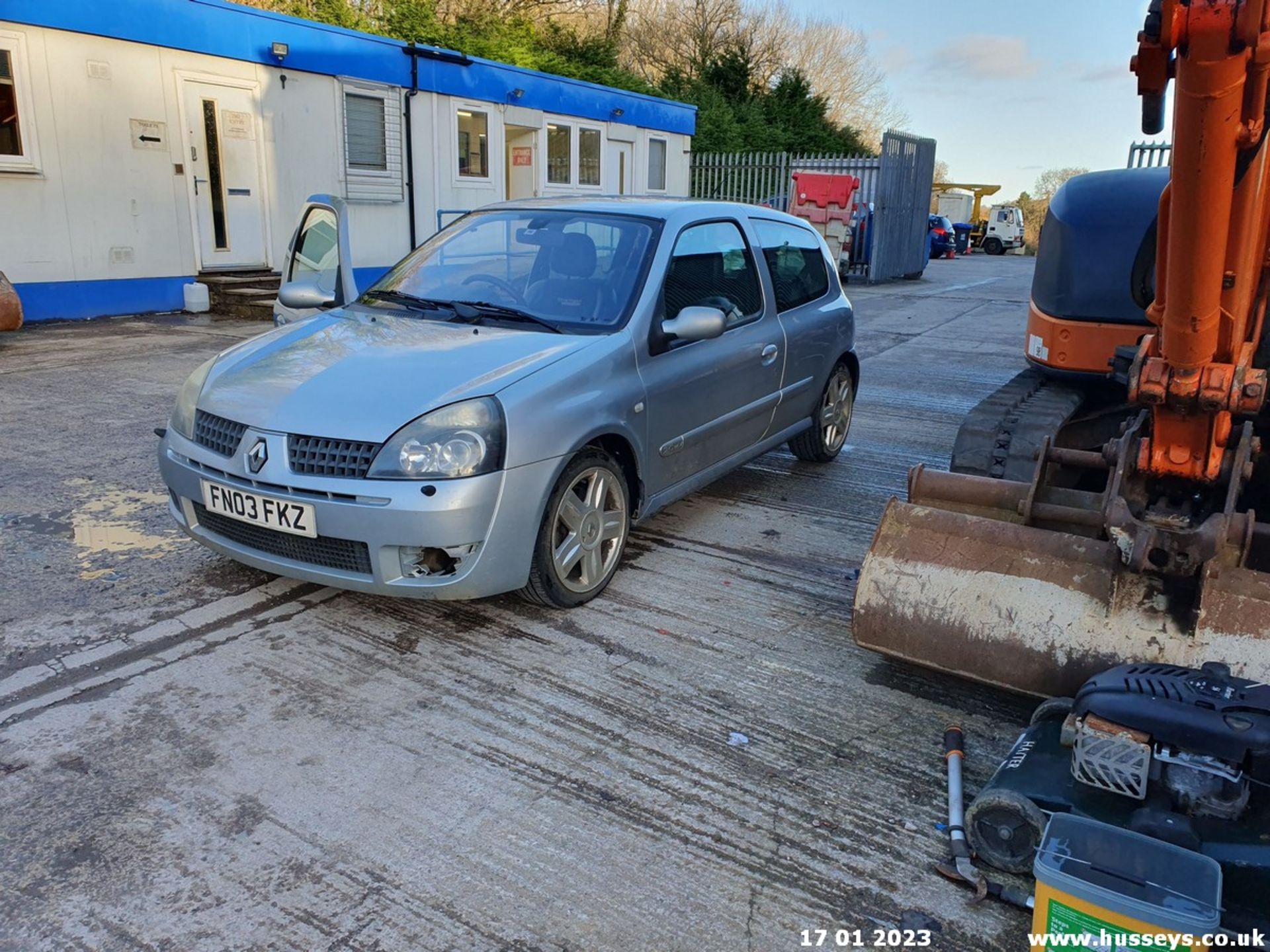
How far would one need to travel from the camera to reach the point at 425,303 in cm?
466

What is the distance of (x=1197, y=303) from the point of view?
8.34 ft

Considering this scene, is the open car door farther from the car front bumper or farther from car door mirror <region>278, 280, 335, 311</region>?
the car front bumper

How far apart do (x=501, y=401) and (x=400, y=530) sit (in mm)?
611

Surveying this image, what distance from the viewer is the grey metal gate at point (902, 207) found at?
20.8m

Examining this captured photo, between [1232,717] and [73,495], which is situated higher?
[1232,717]

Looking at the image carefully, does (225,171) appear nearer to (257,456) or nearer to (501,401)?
(257,456)

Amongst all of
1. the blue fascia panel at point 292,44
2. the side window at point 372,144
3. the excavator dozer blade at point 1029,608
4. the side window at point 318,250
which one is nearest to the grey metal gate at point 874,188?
the blue fascia panel at point 292,44

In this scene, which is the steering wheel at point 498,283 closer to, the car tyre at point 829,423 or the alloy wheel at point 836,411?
the car tyre at point 829,423

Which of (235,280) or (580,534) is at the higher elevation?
(235,280)

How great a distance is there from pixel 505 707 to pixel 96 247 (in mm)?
11348

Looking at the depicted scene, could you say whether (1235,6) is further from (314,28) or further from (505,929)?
(314,28)

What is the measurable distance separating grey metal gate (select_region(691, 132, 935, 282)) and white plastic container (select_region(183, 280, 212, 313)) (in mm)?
11586

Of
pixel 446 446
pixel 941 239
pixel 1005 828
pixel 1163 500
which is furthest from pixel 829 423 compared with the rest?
pixel 941 239

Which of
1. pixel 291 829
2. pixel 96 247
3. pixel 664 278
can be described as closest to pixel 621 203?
pixel 664 278
